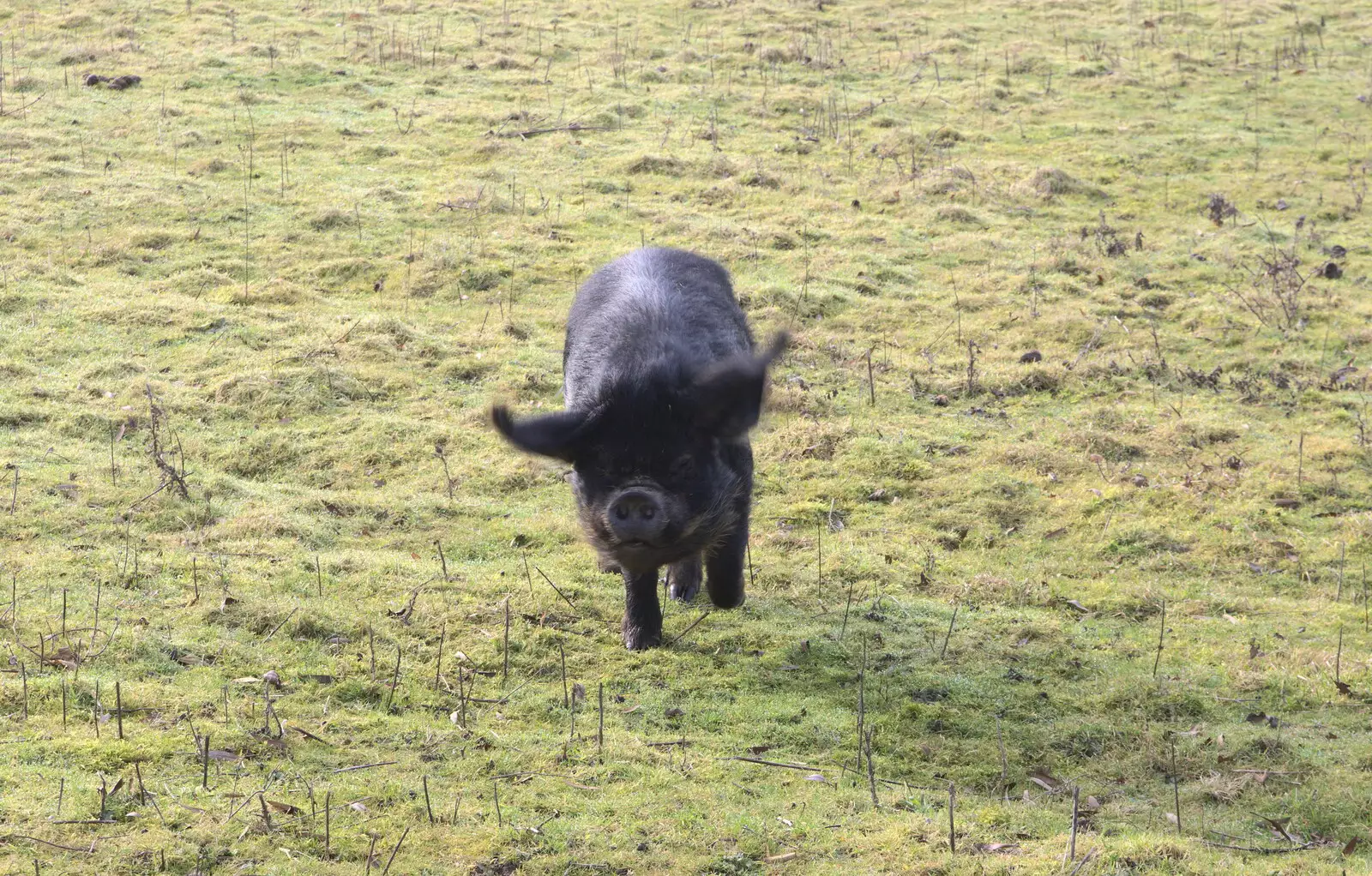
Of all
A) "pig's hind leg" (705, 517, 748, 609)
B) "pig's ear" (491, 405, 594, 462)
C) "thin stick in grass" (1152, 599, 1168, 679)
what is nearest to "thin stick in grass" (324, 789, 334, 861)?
"pig's ear" (491, 405, 594, 462)

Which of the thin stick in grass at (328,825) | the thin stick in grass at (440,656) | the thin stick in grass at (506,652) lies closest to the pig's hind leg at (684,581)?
the thin stick in grass at (506,652)

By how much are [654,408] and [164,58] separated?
17.3 meters

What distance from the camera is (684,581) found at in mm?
9172

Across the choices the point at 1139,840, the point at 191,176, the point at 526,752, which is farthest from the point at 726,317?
the point at 191,176

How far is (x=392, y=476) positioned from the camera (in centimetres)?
1084

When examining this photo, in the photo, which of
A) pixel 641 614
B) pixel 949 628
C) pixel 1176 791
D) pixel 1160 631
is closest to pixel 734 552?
pixel 641 614

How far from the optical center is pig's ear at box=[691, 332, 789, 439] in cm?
696

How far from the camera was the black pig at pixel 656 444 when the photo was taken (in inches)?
280

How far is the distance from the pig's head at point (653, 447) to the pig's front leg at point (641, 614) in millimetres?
502

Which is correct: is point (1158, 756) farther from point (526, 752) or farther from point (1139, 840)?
point (526, 752)

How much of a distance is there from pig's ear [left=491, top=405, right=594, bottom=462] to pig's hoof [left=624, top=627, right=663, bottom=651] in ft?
4.59

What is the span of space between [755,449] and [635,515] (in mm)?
4488

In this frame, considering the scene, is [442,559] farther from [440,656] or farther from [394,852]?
[394,852]

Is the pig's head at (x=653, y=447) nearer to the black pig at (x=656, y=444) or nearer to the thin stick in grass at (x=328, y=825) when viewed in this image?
the black pig at (x=656, y=444)
